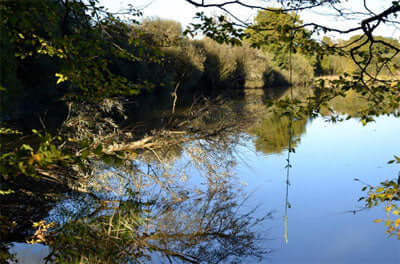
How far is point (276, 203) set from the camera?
664 centimetres

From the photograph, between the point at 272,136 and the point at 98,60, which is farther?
the point at 272,136

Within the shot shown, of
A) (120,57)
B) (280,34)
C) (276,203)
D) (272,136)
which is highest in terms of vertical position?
(272,136)

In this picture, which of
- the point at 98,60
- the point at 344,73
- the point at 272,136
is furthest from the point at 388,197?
the point at 272,136

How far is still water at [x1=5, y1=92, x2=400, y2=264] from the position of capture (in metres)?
4.93

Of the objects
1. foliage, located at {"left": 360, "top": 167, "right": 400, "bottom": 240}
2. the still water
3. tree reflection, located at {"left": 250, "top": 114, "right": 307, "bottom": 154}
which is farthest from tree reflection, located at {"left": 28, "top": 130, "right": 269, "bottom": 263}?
tree reflection, located at {"left": 250, "top": 114, "right": 307, "bottom": 154}

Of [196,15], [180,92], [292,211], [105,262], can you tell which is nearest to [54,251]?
[105,262]

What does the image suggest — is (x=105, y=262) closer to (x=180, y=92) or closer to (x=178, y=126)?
(x=178, y=126)

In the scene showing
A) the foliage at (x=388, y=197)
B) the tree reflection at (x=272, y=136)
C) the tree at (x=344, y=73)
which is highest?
the tree reflection at (x=272, y=136)

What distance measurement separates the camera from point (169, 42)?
5.22 metres

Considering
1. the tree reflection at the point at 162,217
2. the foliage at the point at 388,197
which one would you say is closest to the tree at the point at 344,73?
the foliage at the point at 388,197

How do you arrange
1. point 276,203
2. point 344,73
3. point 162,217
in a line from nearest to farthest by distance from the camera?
point 344,73 → point 162,217 → point 276,203

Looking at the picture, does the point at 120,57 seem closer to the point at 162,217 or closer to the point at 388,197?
the point at 162,217

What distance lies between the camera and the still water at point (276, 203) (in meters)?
4.93

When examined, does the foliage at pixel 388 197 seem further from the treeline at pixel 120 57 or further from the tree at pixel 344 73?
the treeline at pixel 120 57
